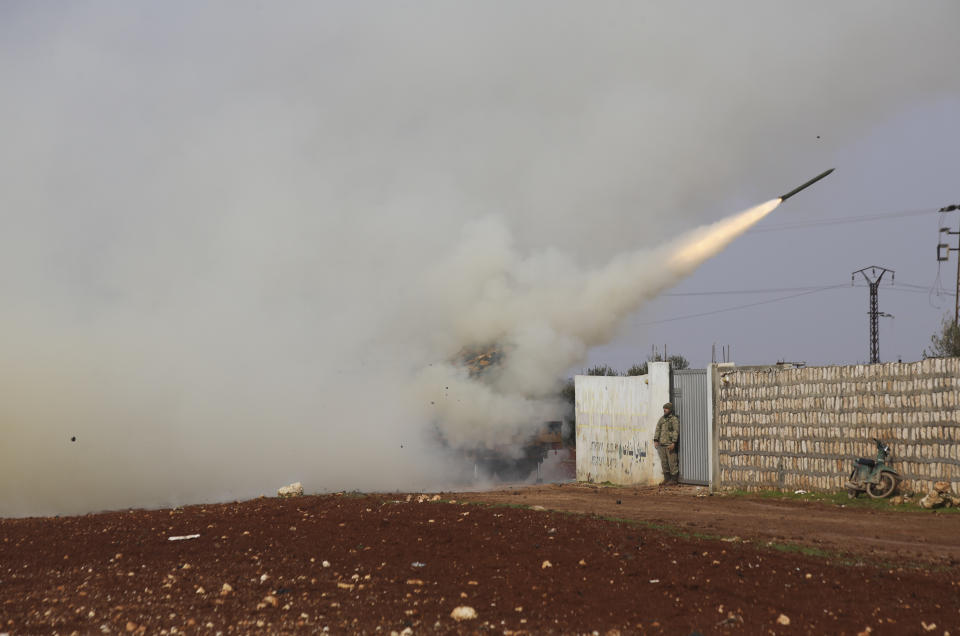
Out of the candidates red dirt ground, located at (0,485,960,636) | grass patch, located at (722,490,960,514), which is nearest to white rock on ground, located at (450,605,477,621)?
red dirt ground, located at (0,485,960,636)

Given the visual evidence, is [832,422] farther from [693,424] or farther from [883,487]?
[693,424]

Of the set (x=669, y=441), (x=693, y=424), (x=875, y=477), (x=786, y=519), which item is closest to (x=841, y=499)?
(x=875, y=477)

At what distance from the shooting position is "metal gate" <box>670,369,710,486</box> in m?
25.1

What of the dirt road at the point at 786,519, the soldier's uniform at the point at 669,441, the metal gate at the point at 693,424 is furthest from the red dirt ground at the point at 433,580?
the soldier's uniform at the point at 669,441

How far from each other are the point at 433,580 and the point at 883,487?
12756 millimetres

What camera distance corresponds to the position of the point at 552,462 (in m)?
34.2

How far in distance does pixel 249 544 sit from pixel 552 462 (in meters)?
22.4

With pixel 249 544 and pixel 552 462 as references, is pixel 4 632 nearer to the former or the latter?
pixel 249 544

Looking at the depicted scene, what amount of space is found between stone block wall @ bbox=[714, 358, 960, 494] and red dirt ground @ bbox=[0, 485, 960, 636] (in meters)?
3.68

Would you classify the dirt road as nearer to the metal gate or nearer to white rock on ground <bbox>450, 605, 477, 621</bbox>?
the metal gate

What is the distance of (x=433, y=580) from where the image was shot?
33.8 ft

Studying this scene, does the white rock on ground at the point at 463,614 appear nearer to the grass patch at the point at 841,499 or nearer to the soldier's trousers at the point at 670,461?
Answer: the grass patch at the point at 841,499

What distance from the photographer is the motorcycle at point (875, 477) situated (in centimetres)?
1934

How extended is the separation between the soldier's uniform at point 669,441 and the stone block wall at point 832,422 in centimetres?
184
